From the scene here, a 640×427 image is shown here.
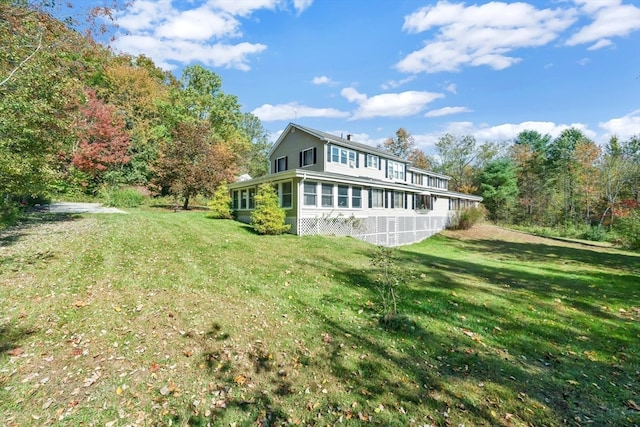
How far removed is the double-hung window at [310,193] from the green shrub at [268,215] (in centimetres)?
157

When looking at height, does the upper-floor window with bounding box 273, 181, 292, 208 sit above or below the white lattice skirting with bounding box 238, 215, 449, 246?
above

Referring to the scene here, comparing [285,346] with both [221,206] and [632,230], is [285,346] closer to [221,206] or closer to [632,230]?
[632,230]

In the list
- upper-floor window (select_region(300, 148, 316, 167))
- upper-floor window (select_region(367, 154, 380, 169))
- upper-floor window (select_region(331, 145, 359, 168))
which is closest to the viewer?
upper-floor window (select_region(331, 145, 359, 168))

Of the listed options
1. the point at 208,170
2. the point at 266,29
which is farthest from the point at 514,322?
the point at 208,170

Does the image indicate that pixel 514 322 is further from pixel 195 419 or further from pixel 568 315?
pixel 195 419

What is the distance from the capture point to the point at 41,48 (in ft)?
25.9

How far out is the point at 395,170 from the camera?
2567cm

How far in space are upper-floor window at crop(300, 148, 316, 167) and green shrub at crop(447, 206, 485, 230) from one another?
16018 millimetres

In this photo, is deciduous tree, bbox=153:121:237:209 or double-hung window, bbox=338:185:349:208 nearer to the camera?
double-hung window, bbox=338:185:349:208

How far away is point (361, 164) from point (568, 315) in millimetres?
16926

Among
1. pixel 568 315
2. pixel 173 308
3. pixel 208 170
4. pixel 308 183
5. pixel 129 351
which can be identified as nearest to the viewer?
pixel 129 351

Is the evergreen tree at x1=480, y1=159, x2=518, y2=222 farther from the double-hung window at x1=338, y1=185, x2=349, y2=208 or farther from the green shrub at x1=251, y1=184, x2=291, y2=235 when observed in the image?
the green shrub at x1=251, y1=184, x2=291, y2=235

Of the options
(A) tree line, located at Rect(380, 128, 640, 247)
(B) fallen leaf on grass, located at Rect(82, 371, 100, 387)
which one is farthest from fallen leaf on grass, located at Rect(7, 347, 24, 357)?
(A) tree line, located at Rect(380, 128, 640, 247)

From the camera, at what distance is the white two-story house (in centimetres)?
1520
